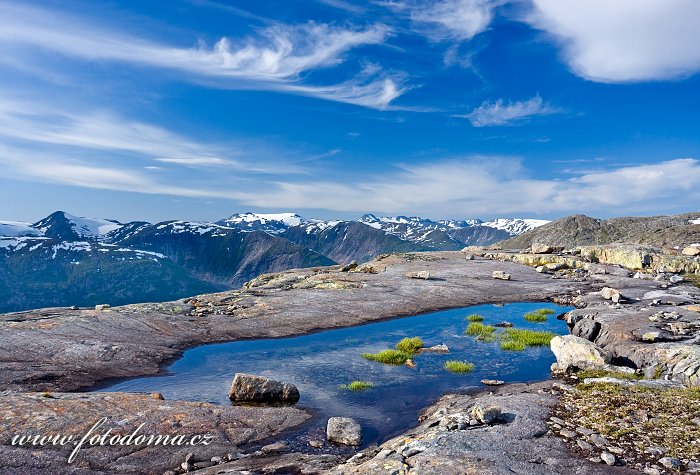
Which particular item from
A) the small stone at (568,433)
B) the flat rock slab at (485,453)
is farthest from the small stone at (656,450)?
the small stone at (568,433)

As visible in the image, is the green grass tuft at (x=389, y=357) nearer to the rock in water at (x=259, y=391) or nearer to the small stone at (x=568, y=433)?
the rock in water at (x=259, y=391)

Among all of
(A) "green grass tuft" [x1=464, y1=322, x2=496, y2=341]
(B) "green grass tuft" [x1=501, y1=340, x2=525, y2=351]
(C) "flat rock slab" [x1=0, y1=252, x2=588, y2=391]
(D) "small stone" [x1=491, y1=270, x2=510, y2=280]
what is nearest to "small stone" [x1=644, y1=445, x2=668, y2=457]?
(B) "green grass tuft" [x1=501, y1=340, x2=525, y2=351]

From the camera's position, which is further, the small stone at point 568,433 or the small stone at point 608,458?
the small stone at point 568,433

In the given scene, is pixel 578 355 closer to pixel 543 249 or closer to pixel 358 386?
pixel 358 386

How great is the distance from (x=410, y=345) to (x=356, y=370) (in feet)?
26.3

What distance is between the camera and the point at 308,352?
1508 inches

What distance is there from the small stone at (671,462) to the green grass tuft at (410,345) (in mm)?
23334

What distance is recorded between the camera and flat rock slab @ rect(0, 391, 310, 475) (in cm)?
1725

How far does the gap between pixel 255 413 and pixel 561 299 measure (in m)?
53.3

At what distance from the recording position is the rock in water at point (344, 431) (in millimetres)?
20391

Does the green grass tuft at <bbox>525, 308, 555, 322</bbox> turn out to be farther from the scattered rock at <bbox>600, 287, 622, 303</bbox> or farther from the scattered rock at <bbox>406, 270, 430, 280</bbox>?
the scattered rock at <bbox>406, 270, 430, 280</bbox>

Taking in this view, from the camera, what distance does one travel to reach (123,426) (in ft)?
65.0

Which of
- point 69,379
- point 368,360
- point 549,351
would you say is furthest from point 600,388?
point 69,379

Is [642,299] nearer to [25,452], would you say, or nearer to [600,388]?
[600,388]
